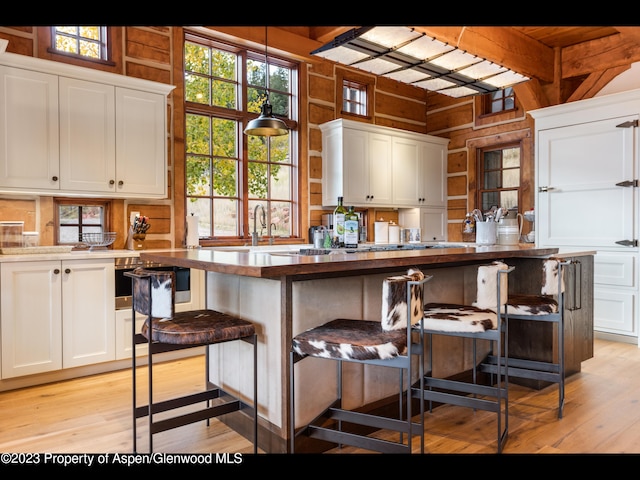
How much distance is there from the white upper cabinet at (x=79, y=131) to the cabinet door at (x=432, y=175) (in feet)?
11.6

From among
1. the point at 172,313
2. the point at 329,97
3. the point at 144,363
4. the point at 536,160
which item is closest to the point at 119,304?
the point at 144,363

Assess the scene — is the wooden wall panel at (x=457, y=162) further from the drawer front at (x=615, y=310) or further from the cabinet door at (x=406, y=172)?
the drawer front at (x=615, y=310)

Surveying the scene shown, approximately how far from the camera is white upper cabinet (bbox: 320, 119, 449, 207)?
18.2ft

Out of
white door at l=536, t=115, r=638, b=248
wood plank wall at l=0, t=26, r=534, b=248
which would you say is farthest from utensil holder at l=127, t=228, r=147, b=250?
white door at l=536, t=115, r=638, b=248

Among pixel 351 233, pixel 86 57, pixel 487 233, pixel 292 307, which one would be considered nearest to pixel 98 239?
pixel 86 57

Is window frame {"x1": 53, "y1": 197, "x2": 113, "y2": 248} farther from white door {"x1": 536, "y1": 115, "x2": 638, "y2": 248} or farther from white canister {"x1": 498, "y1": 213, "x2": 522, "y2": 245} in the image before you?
white door {"x1": 536, "y1": 115, "x2": 638, "y2": 248}

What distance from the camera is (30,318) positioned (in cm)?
329

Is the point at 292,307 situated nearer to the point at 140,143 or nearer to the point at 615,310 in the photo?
the point at 140,143

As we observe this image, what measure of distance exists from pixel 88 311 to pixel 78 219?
3.24ft

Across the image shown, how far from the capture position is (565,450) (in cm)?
228

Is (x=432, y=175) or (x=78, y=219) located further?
(x=432, y=175)

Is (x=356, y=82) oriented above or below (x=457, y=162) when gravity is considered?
above

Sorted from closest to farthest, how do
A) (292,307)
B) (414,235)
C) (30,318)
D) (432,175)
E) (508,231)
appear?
(292,307)
(30,318)
(508,231)
(414,235)
(432,175)
